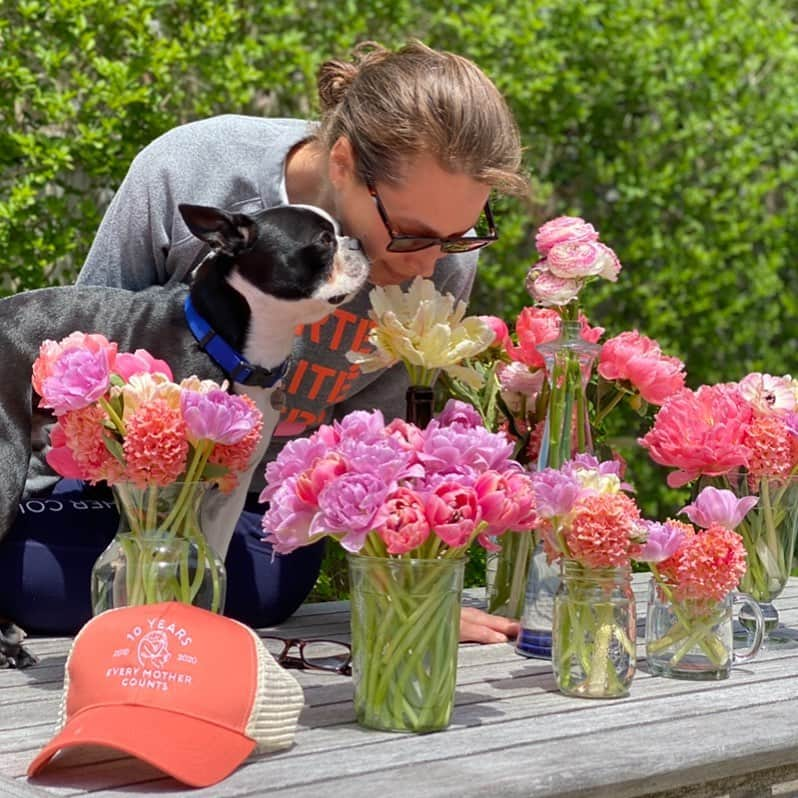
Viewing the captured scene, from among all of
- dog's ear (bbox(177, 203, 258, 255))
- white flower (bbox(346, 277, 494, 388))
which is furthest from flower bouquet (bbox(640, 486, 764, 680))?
dog's ear (bbox(177, 203, 258, 255))

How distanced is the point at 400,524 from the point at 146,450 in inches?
15.3

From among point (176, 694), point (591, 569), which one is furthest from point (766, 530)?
point (176, 694)

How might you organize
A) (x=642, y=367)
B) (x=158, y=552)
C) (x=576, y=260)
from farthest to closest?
(x=642, y=367), (x=576, y=260), (x=158, y=552)

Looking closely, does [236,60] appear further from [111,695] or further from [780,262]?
[111,695]

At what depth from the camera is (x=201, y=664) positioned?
1.94 m

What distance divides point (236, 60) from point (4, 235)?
110cm

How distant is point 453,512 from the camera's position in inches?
77.3

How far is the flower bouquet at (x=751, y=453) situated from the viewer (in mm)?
2539

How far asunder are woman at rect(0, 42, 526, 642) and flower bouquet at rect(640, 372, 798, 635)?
47 centimetres

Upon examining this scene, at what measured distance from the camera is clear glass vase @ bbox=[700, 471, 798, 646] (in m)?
2.58

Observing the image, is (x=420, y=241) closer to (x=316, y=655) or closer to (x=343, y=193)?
(x=343, y=193)

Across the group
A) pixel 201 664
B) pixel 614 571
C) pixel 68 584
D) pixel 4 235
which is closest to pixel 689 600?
pixel 614 571

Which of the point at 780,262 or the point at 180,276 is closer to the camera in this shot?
the point at 180,276

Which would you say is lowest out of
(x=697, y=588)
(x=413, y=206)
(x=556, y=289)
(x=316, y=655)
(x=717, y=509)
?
(x=316, y=655)
